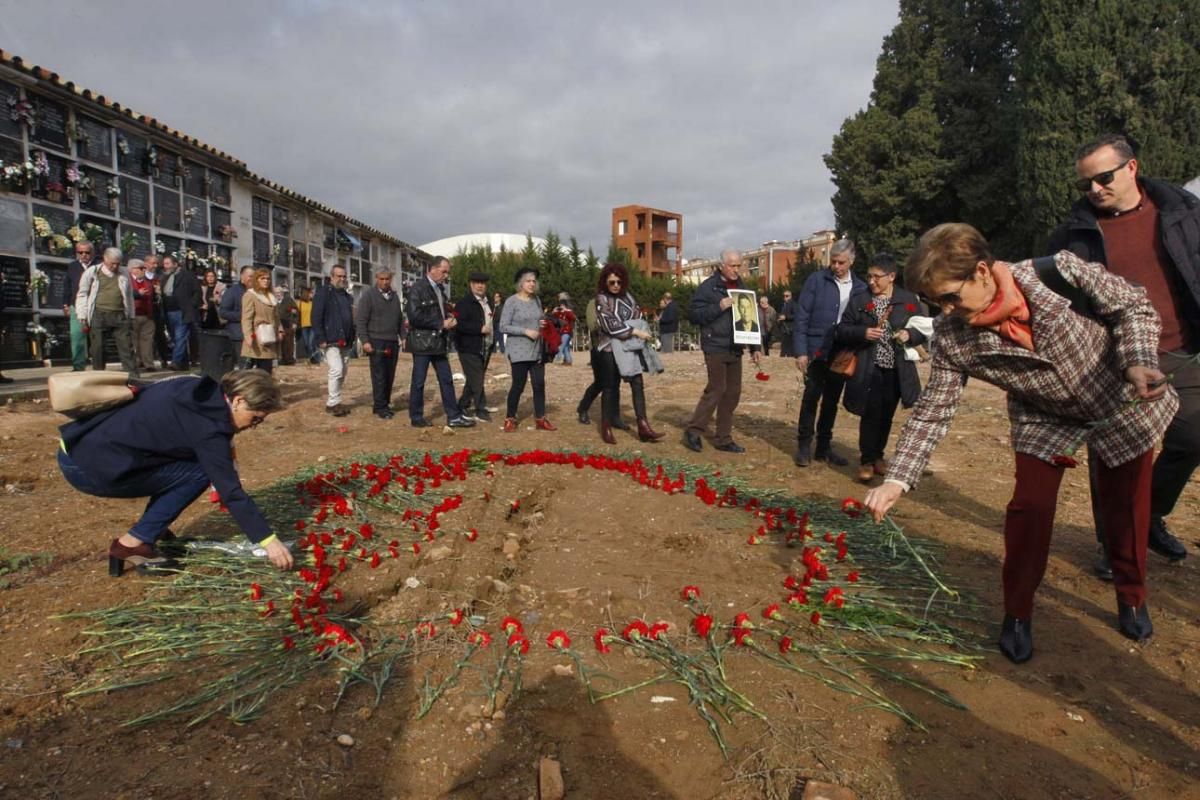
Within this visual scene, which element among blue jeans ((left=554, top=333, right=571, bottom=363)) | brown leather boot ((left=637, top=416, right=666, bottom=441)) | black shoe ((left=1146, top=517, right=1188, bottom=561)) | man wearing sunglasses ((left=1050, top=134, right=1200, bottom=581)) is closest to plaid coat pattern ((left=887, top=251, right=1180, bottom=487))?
man wearing sunglasses ((left=1050, top=134, right=1200, bottom=581))

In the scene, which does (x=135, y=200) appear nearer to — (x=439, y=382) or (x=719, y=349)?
(x=439, y=382)

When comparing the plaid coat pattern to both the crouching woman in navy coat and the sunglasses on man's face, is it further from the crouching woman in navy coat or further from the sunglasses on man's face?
the crouching woman in navy coat

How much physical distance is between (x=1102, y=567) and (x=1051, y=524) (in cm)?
145

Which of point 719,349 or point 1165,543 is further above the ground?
point 719,349

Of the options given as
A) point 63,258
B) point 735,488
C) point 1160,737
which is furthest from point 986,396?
point 63,258

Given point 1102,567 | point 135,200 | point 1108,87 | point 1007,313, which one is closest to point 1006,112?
point 1108,87

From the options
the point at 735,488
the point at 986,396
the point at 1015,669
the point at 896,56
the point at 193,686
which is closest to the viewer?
the point at 193,686

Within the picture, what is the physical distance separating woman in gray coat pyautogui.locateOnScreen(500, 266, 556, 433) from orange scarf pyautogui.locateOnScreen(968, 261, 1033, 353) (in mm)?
5544

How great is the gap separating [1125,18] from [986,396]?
40.3ft

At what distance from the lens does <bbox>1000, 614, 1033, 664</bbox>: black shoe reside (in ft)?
9.25

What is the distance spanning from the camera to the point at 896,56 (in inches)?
972

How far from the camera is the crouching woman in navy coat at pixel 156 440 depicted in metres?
3.39

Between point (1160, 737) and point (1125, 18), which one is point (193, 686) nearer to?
point (1160, 737)

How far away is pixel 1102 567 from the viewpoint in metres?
3.77
